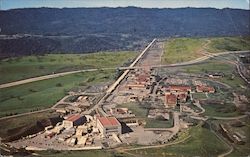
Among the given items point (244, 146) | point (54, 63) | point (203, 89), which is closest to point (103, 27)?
point (54, 63)

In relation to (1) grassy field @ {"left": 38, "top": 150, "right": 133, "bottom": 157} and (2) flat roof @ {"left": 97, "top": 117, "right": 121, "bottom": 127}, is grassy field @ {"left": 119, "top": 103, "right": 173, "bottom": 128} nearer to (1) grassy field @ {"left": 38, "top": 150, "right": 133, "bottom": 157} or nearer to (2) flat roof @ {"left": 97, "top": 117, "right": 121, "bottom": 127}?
(2) flat roof @ {"left": 97, "top": 117, "right": 121, "bottom": 127}

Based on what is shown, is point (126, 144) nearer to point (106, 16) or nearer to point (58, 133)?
point (58, 133)

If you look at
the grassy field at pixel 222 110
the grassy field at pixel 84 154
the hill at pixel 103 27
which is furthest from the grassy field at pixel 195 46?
the grassy field at pixel 84 154

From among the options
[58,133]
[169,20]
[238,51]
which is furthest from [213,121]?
[58,133]

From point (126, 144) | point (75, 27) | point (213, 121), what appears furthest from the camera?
point (75, 27)

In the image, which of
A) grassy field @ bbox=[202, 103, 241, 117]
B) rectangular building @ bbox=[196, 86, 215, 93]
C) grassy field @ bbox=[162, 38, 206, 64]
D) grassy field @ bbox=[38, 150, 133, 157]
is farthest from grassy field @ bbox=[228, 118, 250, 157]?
grassy field @ bbox=[38, 150, 133, 157]

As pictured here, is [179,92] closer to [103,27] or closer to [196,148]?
[196,148]
